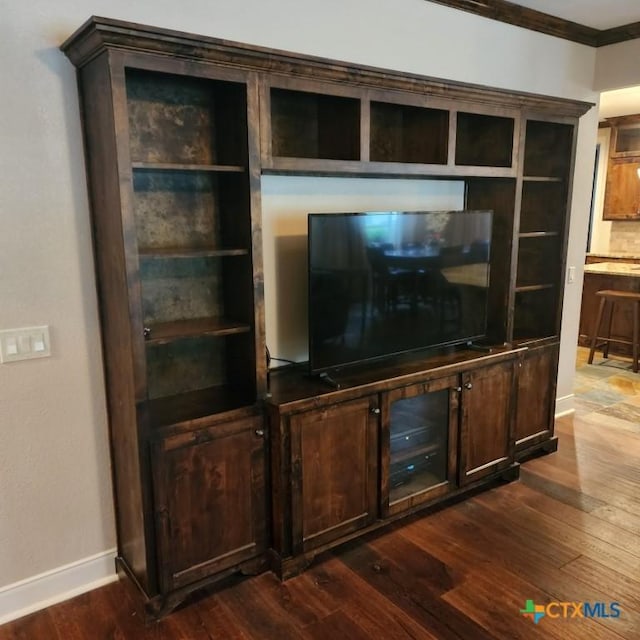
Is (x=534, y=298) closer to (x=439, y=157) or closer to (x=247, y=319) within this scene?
(x=439, y=157)

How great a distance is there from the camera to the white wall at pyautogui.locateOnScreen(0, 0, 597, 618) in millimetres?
1987

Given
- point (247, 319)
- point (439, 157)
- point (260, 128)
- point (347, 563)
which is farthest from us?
point (439, 157)

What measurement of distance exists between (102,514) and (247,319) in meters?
1.04

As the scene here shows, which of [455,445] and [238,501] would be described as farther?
[455,445]

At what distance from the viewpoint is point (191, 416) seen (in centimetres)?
220

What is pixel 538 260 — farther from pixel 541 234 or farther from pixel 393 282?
pixel 393 282

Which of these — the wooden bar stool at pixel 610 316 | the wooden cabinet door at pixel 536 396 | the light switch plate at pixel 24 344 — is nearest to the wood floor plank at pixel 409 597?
the wooden cabinet door at pixel 536 396

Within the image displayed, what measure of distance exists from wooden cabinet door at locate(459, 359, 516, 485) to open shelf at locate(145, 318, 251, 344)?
Answer: 4.22 ft

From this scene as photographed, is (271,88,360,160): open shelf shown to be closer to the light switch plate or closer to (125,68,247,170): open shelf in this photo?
(125,68,247,170): open shelf

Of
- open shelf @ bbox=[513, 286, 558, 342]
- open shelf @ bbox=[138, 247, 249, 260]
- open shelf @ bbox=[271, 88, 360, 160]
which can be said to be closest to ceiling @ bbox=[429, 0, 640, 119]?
open shelf @ bbox=[271, 88, 360, 160]

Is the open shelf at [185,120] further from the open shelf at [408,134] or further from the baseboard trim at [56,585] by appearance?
the baseboard trim at [56,585]

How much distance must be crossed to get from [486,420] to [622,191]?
5.80m

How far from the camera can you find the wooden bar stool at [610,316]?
5.32m

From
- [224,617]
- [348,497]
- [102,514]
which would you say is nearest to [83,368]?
[102,514]
